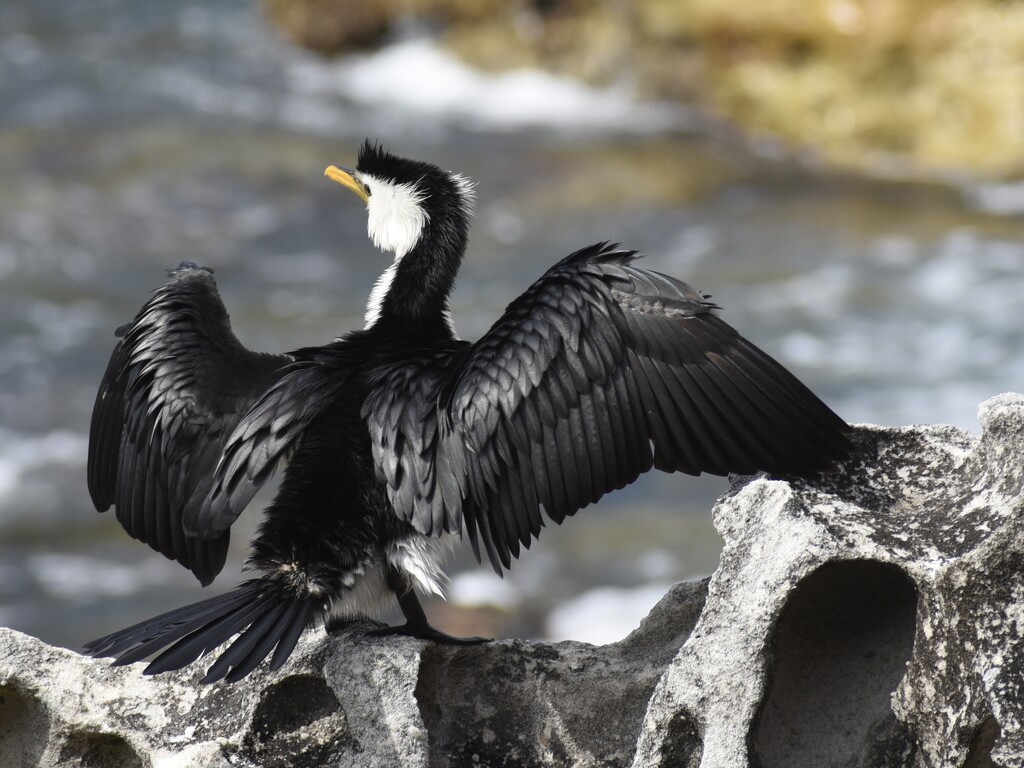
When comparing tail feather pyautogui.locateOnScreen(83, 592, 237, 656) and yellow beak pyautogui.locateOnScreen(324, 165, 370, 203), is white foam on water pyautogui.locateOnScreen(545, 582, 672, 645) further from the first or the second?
tail feather pyautogui.locateOnScreen(83, 592, 237, 656)

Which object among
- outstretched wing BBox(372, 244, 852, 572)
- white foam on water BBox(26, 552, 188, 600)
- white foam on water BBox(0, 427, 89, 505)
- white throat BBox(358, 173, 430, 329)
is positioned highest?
white foam on water BBox(0, 427, 89, 505)

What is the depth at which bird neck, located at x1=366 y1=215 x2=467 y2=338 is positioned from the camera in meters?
3.85

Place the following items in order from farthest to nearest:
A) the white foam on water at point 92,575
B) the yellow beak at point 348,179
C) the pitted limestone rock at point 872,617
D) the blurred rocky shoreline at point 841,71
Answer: the blurred rocky shoreline at point 841,71 → the white foam on water at point 92,575 → the yellow beak at point 348,179 → the pitted limestone rock at point 872,617

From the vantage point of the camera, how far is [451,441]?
3.34 metres

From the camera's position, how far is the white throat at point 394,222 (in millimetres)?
3908

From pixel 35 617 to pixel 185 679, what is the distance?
5148 mm

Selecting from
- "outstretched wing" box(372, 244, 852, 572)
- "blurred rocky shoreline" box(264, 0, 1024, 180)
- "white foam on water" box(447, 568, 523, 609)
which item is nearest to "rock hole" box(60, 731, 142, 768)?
"outstretched wing" box(372, 244, 852, 572)

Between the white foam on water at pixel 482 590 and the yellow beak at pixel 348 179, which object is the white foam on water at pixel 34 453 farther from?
the yellow beak at pixel 348 179

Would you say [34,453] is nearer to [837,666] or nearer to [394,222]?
[394,222]

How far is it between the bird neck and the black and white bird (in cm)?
15

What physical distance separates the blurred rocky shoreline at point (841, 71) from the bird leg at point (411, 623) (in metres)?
10.6

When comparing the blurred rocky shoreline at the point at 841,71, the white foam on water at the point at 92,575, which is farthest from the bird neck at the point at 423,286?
the blurred rocky shoreline at the point at 841,71

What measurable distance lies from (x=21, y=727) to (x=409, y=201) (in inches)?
67.0

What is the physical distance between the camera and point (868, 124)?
13375mm
